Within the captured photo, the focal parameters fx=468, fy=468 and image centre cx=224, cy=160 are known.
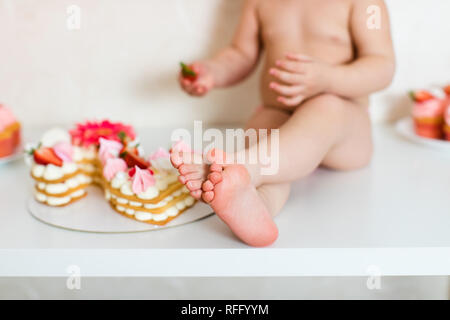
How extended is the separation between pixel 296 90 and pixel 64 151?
35cm

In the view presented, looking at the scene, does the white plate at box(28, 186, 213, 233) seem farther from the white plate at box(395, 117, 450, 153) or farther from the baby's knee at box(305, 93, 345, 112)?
the white plate at box(395, 117, 450, 153)

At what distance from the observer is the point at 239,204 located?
0.52 metres

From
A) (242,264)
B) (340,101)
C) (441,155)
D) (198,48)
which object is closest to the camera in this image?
(242,264)

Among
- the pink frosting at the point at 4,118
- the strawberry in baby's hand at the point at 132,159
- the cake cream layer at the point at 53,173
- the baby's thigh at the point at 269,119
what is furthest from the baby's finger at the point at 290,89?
the pink frosting at the point at 4,118

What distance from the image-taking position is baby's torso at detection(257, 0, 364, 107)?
746 mm

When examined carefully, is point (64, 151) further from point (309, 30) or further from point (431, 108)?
point (431, 108)

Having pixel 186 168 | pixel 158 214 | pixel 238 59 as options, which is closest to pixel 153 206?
pixel 158 214

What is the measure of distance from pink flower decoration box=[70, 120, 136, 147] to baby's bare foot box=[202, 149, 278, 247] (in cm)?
26


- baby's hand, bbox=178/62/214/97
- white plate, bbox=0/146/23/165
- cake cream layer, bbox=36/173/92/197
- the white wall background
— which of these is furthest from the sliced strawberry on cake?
white plate, bbox=0/146/23/165

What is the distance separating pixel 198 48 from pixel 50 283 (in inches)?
23.5

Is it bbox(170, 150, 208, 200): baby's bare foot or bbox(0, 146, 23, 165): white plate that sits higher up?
bbox(170, 150, 208, 200): baby's bare foot

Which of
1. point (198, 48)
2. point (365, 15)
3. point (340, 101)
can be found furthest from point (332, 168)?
point (198, 48)
